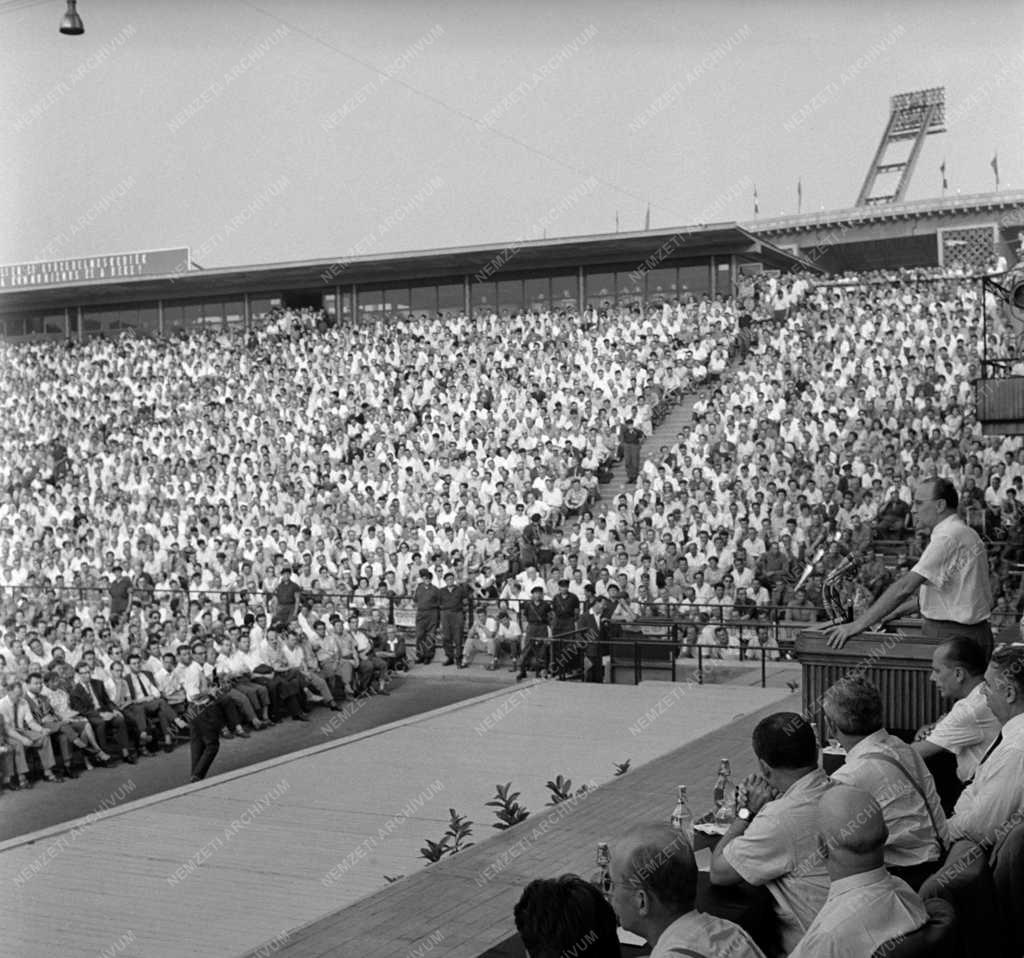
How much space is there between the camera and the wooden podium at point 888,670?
7066 millimetres

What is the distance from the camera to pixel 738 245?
31.9 metres

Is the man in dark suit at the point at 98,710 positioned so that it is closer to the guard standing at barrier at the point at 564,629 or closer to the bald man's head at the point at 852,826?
the guard standing at barrier at the point at 564,629

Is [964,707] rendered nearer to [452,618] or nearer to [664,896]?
[664,896]

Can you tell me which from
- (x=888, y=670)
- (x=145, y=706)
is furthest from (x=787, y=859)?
(x=145, y=706)

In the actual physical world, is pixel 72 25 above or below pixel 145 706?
above

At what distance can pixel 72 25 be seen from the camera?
873cm

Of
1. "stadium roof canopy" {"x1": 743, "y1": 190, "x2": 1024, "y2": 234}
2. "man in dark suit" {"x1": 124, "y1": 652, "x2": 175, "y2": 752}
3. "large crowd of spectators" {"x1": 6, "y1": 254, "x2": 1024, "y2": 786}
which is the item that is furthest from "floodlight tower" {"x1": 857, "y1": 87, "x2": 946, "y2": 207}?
"man in dark suit" {"x1": 124, "y1": 652, "x2": 175, "y2": 752}

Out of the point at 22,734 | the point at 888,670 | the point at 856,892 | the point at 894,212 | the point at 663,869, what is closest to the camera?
the point at 663,869


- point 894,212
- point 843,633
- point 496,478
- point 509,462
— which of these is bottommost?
point 843,633

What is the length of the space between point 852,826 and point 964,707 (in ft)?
7.15

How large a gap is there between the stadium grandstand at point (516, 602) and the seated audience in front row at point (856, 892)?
1 centimetres

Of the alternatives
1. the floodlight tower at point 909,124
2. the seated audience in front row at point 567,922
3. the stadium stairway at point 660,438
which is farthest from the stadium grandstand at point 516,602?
the floodlight tower at point 909,124

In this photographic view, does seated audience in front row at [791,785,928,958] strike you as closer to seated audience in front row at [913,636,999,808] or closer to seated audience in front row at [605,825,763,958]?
seated audience in front row at [605,825,763,958]

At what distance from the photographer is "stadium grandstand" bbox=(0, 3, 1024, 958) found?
15.1 feet
